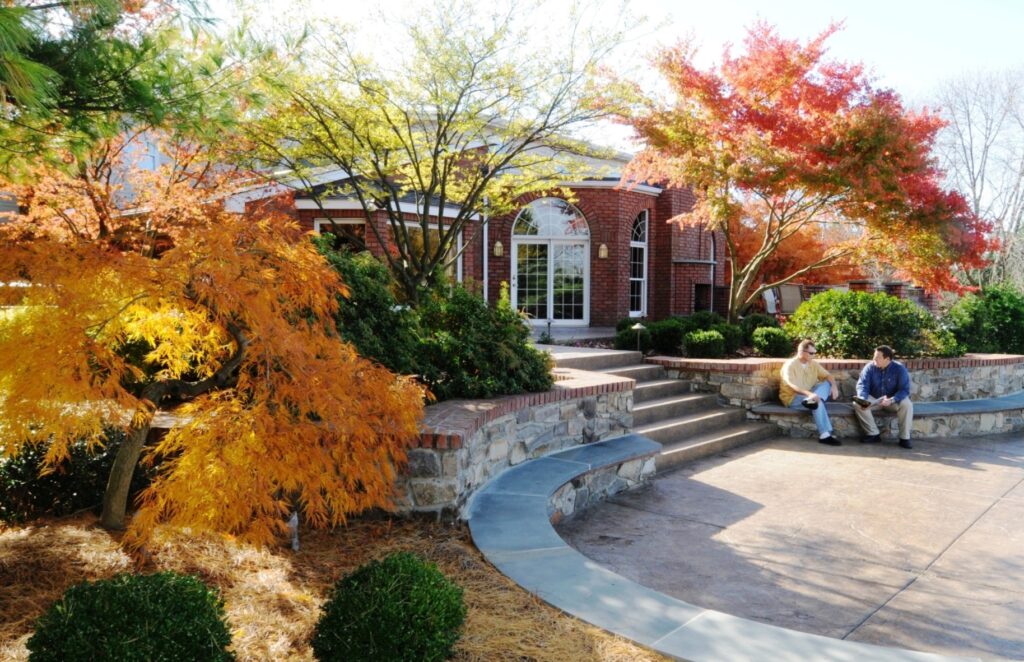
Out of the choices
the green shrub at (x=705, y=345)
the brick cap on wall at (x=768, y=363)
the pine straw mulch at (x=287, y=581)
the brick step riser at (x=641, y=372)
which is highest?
the green shrub at (x=705, y=345)

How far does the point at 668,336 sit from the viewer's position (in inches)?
404

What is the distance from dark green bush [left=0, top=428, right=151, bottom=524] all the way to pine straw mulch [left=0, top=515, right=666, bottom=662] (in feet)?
0.50

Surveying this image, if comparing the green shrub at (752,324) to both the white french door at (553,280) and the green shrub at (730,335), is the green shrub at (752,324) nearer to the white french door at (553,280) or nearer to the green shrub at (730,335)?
the green shrub at (730,335)

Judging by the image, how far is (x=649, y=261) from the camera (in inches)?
674

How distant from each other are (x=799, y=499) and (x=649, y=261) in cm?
1159

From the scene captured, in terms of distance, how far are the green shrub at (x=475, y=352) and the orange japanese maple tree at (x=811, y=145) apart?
4624 millimetres

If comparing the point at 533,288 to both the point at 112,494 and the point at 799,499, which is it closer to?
the point at 799,499

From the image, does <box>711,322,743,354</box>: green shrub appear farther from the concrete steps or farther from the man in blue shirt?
the man in blue shirt

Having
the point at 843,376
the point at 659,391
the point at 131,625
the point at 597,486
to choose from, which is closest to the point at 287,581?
the point at 131,625

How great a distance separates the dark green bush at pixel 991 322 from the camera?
10.9 metres

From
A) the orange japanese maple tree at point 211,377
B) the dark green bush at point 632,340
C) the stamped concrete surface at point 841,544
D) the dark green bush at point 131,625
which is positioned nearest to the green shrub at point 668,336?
the dark green bush at point 632,340

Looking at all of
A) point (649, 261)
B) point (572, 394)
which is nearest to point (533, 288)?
point (649, 261)

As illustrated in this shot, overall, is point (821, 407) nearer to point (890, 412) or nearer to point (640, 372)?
point (890, 412)

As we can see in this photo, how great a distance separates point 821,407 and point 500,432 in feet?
15.2
